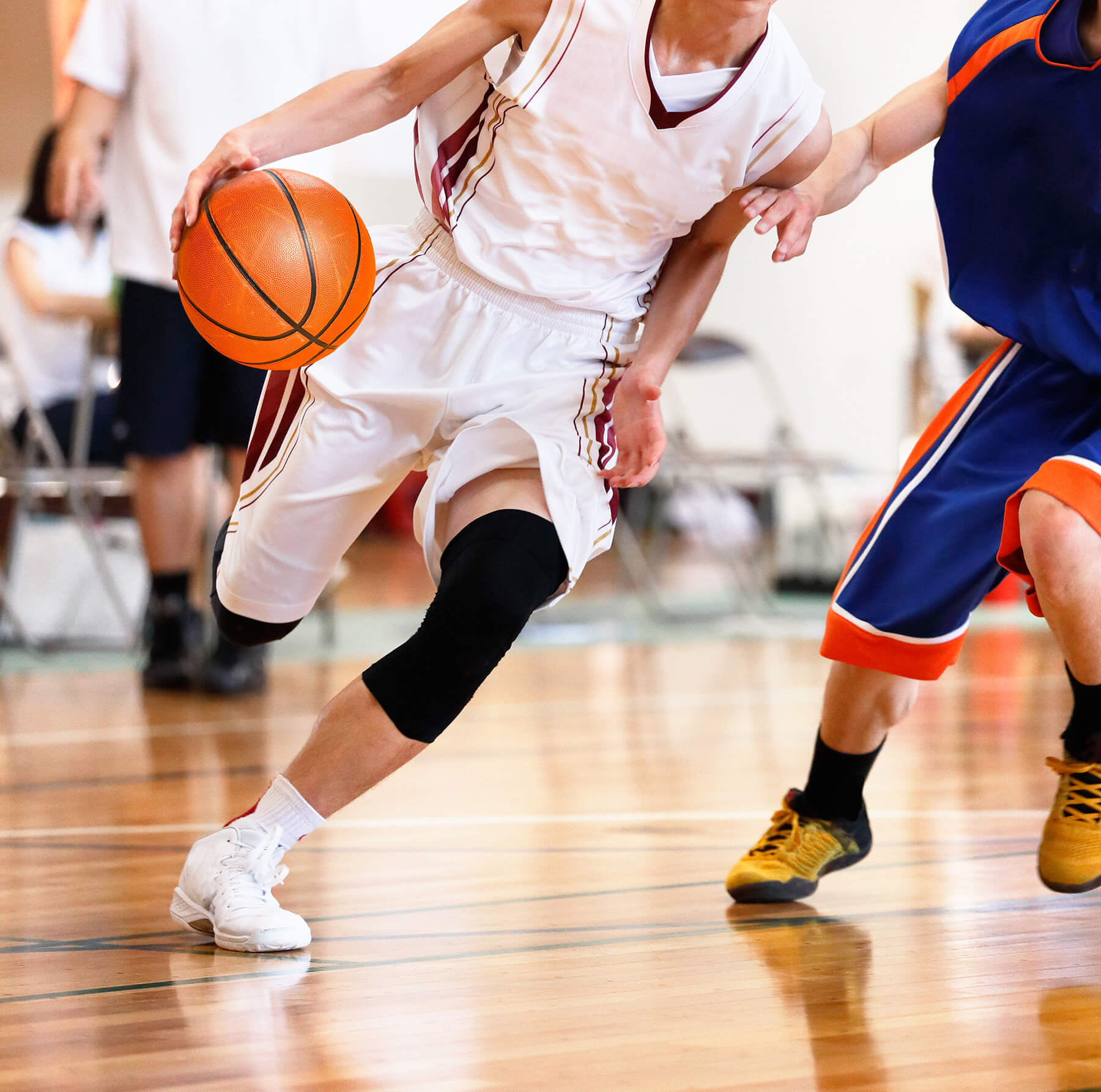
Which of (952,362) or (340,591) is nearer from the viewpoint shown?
(340,591)

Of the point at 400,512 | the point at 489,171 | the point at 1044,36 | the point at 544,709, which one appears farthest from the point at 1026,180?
the point at 400,512

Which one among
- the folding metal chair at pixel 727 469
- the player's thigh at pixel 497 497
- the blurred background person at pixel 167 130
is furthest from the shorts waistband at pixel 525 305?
the folding metal chair at pixel 727 469

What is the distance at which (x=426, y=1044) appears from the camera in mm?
1404

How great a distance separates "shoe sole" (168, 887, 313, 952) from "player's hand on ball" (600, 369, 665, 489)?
2.18 feet

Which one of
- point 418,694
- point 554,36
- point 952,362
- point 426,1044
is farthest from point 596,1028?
point 952,362

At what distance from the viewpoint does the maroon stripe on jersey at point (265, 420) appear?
206cm

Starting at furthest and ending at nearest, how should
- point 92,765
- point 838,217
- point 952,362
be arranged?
point 838,217, point 952,362, point 92,765

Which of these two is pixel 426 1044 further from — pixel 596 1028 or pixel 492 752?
pixel 492 752

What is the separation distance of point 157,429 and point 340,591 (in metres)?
3.32

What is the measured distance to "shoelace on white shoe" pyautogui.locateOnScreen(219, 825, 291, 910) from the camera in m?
1.75

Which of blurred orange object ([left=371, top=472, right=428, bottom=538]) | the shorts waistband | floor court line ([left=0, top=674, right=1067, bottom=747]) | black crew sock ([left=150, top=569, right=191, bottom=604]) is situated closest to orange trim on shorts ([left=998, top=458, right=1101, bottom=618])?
the shorts waistband

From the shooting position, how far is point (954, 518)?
6.46 ft

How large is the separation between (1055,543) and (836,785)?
0.51 meters

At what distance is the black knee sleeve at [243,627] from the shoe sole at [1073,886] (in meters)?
1.02
